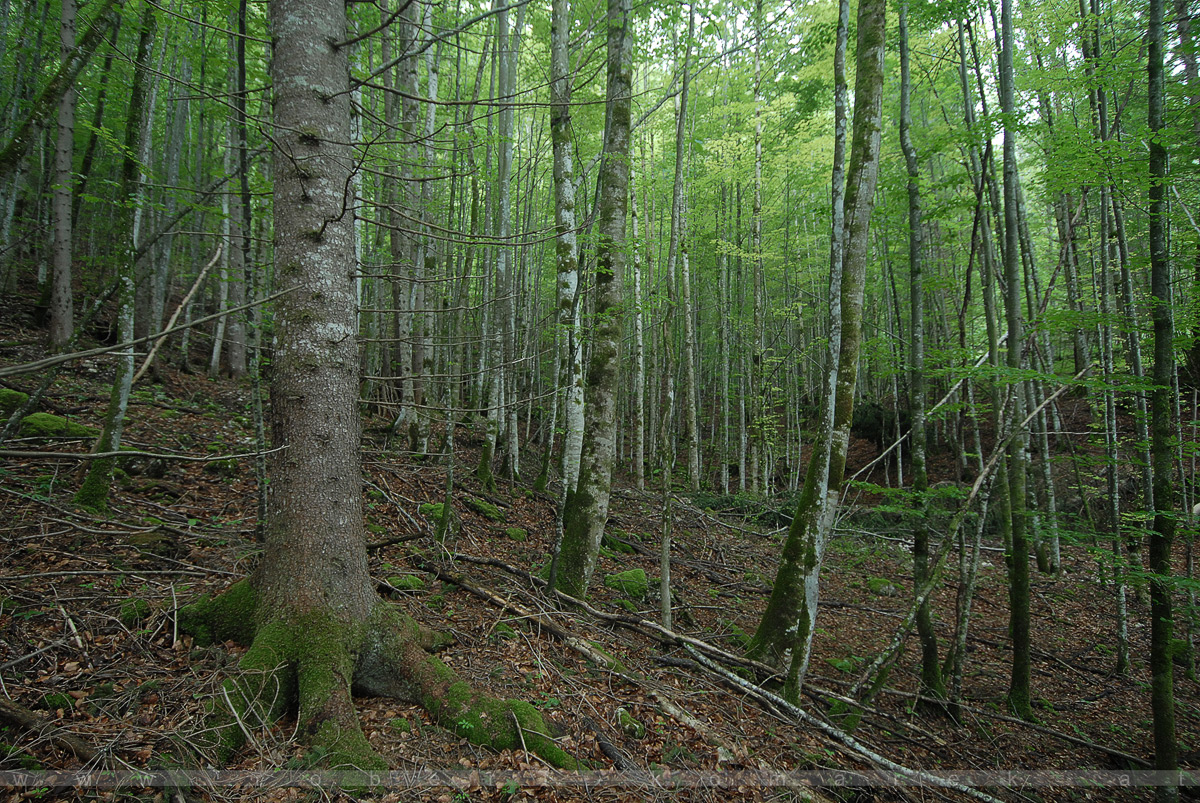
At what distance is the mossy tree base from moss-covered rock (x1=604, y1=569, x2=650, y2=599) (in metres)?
3.44

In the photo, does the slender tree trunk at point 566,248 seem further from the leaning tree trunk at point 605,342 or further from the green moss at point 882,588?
the green moss at point 882,588

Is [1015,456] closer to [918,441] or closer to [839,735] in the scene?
[918,441]

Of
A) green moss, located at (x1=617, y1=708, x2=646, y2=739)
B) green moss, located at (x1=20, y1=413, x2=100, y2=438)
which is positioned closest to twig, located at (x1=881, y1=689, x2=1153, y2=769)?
green moss, located at (x1=617, y1=708, x2=646, y2=739)

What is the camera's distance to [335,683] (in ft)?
9.19

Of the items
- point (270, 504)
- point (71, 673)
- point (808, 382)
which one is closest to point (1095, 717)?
point (270, 504)

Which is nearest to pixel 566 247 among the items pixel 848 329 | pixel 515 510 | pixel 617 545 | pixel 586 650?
pixel 848 329

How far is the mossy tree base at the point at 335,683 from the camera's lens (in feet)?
8.78

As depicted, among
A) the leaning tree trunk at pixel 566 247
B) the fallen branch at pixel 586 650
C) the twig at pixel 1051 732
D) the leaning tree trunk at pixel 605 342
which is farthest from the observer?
the leaning tree trunk at pixel 566 247

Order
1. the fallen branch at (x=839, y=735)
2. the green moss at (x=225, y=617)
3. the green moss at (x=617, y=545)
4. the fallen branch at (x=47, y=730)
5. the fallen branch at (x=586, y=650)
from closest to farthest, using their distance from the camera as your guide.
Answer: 1. the fallen branch at (x=47, y=730)
2. the green moss at (x=225, y=617)
3. the fallen branch at (x=586, y=650)
4. the fallen branch at (x=839, y=735)
5. the green moss at (x=617, y=545)

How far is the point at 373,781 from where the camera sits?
2.61 m

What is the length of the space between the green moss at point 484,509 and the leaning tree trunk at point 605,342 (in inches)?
86.6

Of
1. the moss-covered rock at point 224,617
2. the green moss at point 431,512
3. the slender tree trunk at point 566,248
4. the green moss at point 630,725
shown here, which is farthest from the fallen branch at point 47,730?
the slender tree trunk at point 566,248

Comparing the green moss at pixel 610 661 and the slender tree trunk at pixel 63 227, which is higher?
the slender tree trunk at pixel 63 227

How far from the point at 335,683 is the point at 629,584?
14.6 ft
